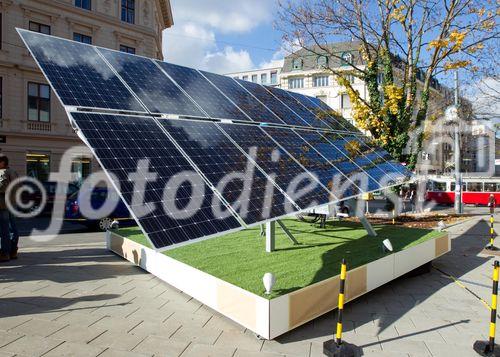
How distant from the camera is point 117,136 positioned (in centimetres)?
527

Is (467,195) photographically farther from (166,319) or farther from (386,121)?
(166,319)

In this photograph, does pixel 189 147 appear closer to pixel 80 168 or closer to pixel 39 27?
pixel 80 168

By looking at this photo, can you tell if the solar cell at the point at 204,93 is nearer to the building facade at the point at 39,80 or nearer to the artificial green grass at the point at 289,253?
the artificial green grass at the point at 289,253

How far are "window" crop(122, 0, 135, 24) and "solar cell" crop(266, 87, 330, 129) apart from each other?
27.1 meters

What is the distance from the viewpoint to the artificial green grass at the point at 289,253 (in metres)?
6.05

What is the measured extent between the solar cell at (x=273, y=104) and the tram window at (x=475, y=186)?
32.7 m

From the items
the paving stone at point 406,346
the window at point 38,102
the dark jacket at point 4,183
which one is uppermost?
the window at point 38,102

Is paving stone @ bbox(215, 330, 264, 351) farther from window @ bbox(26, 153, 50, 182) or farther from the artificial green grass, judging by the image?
window @ bbox(26, 153, 50, 182)

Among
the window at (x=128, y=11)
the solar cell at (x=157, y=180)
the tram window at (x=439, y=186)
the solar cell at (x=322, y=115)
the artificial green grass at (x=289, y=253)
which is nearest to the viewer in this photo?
the solar cell at (x=157, y=180)

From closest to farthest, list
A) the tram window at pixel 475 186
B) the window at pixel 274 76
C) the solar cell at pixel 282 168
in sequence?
the solar cell at pixel 282 168 < the tram window at pixel 475 186 < the window at pixel 274 76

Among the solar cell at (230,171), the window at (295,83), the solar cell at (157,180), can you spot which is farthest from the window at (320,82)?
the solar cell at (157,180)

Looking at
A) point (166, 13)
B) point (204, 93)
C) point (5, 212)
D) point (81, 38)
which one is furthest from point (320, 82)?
point (5, 212)

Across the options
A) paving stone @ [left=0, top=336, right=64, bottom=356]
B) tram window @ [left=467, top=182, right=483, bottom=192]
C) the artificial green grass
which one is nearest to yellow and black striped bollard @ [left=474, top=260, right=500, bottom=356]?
the artificial green grass

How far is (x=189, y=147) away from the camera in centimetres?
601
